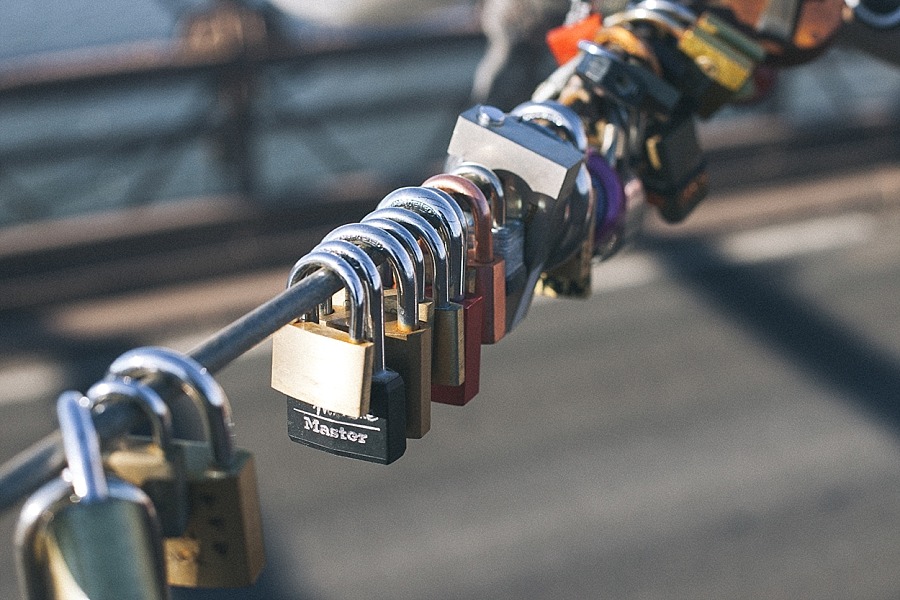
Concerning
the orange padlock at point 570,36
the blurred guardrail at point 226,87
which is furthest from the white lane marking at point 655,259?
the orange padlock at point 570,36

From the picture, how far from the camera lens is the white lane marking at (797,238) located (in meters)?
9.52

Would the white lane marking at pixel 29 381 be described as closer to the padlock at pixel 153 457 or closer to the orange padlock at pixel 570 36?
the orange padlock at pixel 570 36

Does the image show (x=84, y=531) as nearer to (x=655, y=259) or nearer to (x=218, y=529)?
(x=218, y=529)

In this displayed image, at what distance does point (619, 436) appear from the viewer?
7.10 metres

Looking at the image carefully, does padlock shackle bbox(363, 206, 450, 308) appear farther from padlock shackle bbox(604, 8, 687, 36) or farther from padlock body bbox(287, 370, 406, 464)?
padlock shackle bbox(604, 8, 687, 36)

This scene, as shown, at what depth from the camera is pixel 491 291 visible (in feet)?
4.07

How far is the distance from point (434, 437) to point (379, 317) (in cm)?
631

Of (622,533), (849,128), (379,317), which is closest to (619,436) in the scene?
(622,533)

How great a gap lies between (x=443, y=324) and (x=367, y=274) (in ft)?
0.53

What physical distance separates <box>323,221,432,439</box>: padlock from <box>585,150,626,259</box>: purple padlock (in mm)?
463

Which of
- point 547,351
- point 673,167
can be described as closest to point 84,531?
point 673,167

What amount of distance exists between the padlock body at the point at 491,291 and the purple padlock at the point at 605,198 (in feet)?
1.01

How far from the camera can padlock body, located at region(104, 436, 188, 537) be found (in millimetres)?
823

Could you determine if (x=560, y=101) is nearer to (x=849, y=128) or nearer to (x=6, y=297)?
(x=6, y=297)
